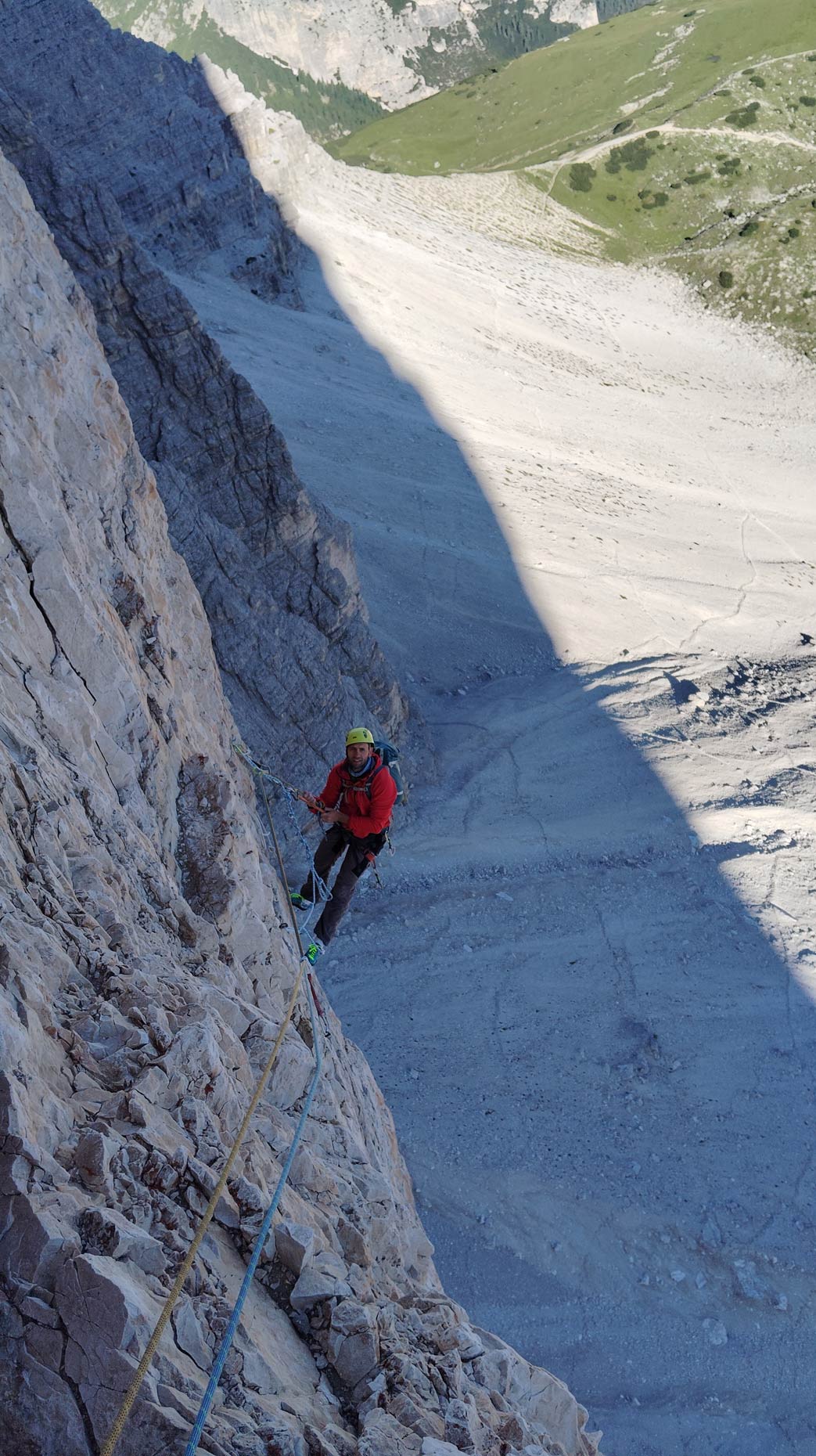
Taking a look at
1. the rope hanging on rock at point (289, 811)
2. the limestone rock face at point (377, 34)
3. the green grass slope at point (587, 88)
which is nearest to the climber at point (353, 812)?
the rope hanging on rock at point (289, 811)

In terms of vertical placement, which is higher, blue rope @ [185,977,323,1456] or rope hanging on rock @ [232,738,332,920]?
blue rope @ [185,977,323,1456]

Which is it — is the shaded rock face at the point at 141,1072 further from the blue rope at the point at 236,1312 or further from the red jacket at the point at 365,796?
the red jacket at the point at 365,796

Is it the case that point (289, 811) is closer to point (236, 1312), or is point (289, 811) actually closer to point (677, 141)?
point (236, 1312)

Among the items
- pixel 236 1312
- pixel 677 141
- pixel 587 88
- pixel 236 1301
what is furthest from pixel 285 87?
pixel 236 1312

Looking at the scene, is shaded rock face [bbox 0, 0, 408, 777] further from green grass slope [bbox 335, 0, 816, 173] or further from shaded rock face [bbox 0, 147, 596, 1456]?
green grass slope [bbox 335, 0, 816, 173]

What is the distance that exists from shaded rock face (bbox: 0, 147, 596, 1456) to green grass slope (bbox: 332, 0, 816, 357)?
162 feet

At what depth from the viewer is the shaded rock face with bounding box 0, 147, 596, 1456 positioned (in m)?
3.84

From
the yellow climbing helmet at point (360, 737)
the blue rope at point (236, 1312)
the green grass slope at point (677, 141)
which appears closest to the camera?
the blue rope at point (236, 1312)

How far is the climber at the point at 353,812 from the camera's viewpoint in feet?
35.0

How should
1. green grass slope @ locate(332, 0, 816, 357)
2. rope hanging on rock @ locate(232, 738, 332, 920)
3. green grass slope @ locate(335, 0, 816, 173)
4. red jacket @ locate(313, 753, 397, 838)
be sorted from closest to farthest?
rope hanging on rock @ locate(232, 738, 332, 920)
red jacket @ locate(313, 753, 397, 838)
green grass slope @ locate(332, 0, 816, 357)
green grass slope @ locate(335, 0, 816, 173)

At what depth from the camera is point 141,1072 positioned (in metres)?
4.93

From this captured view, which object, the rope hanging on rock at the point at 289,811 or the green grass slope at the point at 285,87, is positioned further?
the green grass slope at the point at 285,87

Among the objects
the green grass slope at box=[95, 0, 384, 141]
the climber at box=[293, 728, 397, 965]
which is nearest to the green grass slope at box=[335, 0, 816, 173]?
the green grass slope at box=[95, 0, 384, 141]

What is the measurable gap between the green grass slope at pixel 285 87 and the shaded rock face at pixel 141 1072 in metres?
119
